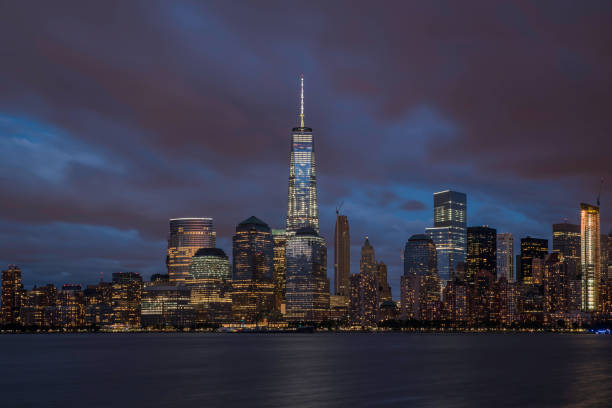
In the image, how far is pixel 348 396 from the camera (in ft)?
282

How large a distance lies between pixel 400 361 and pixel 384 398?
70928 millimetres

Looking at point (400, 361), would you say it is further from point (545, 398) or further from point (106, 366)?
point (545, 398)

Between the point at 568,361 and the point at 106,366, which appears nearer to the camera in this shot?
the point at 106,366

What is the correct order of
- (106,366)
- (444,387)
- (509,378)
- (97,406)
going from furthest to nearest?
(106,366)
(509,378)
(444,387)
(97,406)

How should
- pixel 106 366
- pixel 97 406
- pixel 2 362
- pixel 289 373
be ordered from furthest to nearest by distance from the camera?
pixel 2 362, pixel 106 366, pixel 289 373, pixel 97 406

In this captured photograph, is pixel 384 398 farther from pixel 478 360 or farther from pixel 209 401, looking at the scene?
pixel 478 360

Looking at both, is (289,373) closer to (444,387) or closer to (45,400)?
(444,387)

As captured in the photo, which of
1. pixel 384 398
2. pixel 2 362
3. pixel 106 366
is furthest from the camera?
pixel 2 362

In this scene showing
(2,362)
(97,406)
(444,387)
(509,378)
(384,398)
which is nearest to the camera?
(97,406)

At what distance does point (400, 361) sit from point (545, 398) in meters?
70.9

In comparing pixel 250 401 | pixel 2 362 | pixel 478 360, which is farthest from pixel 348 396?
pixel 2 362

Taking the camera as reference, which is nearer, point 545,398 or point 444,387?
point 545,398

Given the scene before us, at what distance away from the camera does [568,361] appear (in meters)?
155

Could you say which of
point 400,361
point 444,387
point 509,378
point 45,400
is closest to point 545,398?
point 444,387
